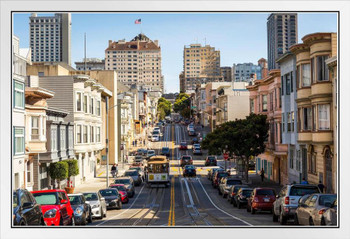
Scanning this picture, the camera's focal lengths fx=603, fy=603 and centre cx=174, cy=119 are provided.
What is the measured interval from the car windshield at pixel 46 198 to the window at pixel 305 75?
2627cm

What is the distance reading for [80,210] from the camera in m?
26.9

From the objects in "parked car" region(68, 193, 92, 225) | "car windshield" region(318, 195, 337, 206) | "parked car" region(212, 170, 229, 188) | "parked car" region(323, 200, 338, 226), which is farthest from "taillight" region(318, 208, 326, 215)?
"parked car" region(212, 170, 229, 188)

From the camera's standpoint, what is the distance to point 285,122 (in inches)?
2093

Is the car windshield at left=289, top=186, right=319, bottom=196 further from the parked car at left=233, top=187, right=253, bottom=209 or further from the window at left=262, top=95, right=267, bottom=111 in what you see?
the window at left=262, top=95, right=267, bottom=111

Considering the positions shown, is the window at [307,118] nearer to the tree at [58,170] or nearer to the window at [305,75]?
the window at [305,75]

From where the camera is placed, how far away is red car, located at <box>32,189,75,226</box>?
21.9 meters

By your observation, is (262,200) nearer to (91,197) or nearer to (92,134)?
(91,197)

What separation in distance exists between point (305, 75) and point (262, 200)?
1590 cm

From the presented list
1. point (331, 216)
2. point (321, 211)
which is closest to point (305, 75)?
point (321, 211)

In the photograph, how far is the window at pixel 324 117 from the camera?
133 feet

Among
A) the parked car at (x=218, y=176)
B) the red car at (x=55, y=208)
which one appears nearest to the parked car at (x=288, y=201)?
the red car at (x=55, y=208)

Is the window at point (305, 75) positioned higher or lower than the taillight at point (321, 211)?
higher

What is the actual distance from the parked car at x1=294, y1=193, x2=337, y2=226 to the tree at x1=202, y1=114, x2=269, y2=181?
33989 millimetres

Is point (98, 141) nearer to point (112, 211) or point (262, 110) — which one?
point (262, 110)
